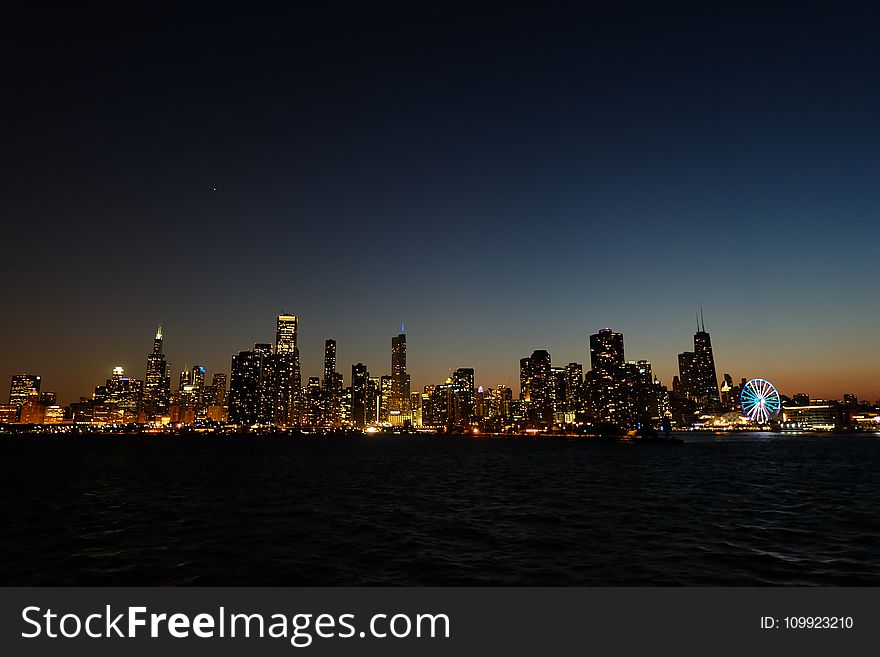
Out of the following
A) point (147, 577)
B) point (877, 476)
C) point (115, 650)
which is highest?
point (115, 650)

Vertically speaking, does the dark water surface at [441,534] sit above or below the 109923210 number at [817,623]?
below

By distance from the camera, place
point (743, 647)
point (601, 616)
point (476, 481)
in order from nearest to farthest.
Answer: point (743, 647)
point (601, 616)
point (476, 481)

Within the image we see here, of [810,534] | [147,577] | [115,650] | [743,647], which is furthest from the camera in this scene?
[810,534]

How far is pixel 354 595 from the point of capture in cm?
1385

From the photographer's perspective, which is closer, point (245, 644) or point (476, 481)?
point (245, 644)

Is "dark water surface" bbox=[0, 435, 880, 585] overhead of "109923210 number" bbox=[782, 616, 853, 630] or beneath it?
beneath

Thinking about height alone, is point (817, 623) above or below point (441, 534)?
above

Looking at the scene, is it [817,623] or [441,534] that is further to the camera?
[441,534]

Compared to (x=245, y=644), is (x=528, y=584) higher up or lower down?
lower down

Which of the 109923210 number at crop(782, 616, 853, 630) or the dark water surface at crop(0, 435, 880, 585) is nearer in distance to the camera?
the 109923210 number at crop(782, 616, 853, 630)

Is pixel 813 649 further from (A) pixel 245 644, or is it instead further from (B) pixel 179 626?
(B) pixel 179 626

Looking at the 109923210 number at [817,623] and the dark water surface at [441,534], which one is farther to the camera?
the dark water surface at [441,534]

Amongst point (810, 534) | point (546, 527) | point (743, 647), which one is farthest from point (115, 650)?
point (810, 534)

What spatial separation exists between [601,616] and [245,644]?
28.0 ft
